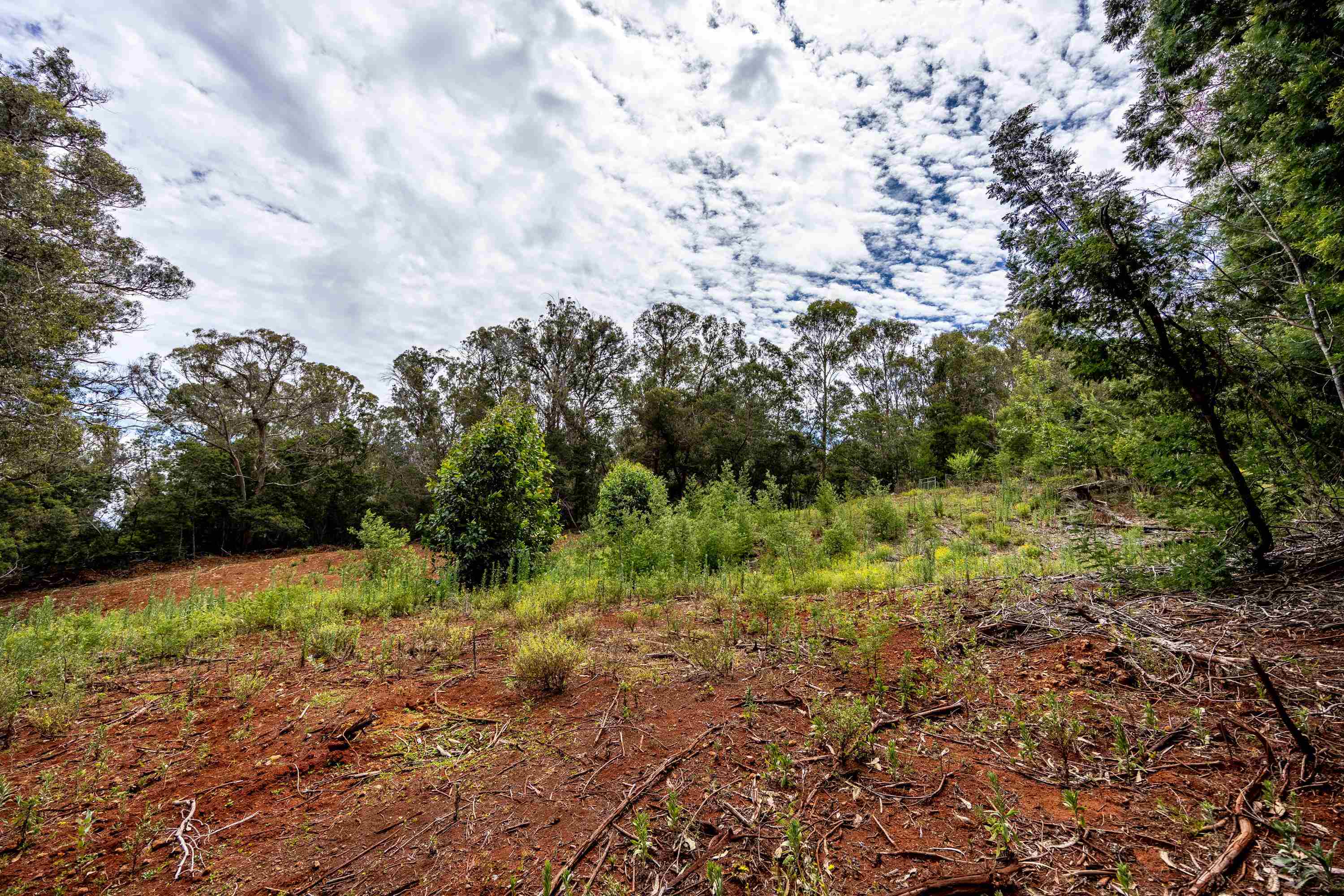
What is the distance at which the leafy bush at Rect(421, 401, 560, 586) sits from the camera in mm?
6625

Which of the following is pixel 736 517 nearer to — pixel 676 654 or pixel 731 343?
pixel 676 654

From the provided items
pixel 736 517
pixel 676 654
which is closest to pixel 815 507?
pixel 736 517

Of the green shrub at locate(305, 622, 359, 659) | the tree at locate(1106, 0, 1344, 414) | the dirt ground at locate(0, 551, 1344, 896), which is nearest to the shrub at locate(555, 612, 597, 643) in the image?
the dirt ground at locate(0, 551, 1344, 896)

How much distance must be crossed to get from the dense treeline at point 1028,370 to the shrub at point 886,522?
2393 mm

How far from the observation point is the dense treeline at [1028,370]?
336 cm

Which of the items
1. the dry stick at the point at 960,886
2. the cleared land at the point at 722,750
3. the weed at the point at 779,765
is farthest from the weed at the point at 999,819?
the weed at the point at 779,765

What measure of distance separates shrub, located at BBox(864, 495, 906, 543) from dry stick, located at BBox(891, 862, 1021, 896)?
8.81 metres

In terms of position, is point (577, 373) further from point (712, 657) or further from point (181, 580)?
point (712, 657)

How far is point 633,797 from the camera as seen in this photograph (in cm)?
188

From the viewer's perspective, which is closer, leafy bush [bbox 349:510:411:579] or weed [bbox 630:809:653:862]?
weed [bbox 630:809:653:862]

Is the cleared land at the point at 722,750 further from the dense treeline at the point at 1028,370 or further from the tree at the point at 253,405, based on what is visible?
the tree at the point at 253,405

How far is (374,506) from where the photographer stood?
24031 mm

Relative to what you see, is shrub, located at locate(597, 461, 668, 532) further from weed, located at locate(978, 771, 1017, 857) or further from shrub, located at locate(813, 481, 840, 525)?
weed, located at locate(978, 771, 1017, 857)

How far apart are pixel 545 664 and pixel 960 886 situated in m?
2.26
